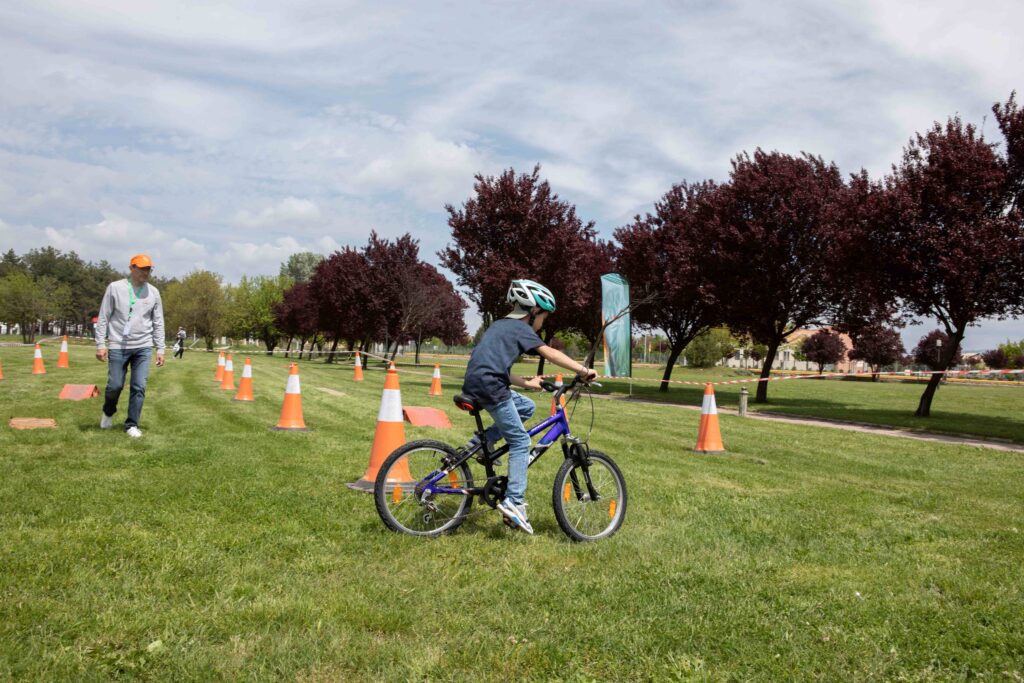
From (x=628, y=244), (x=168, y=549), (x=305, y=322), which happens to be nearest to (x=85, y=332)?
(x=305, y=322)

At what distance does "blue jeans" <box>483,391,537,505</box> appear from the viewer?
5207 millimetres

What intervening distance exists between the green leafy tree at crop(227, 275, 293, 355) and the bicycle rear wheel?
74280 millimetres

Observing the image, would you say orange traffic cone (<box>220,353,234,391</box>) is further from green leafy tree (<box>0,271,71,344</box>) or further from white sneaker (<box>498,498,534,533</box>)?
green leafy tree (<box>0,271,71,344</box>)

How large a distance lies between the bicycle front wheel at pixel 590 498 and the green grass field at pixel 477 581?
18 centimetres

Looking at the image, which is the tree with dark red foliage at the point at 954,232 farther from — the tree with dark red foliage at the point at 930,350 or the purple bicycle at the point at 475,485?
the tree with dark red foliage at the point at 930,350

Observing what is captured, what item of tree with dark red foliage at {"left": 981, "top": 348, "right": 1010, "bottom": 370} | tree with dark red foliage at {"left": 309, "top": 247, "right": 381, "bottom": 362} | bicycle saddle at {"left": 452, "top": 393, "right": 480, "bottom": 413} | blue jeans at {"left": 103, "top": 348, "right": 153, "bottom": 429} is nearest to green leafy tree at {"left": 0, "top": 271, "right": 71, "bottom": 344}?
tree with dark red foliage at {"left": 309, "top": 247, "right": 381, "bottom": 362}

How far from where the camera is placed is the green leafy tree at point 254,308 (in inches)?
3132

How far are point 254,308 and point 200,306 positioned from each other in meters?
5.48

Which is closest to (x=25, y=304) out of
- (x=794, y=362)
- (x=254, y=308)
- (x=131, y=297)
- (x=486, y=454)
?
(x=254, y=308)

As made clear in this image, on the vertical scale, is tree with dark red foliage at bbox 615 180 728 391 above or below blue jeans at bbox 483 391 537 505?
above

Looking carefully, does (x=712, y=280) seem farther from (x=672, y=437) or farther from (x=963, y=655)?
(x=963, y=655)

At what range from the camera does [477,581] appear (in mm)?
4297

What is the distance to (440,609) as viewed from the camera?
3812 mm

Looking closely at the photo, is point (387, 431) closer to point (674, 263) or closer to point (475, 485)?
point (475, 485)
